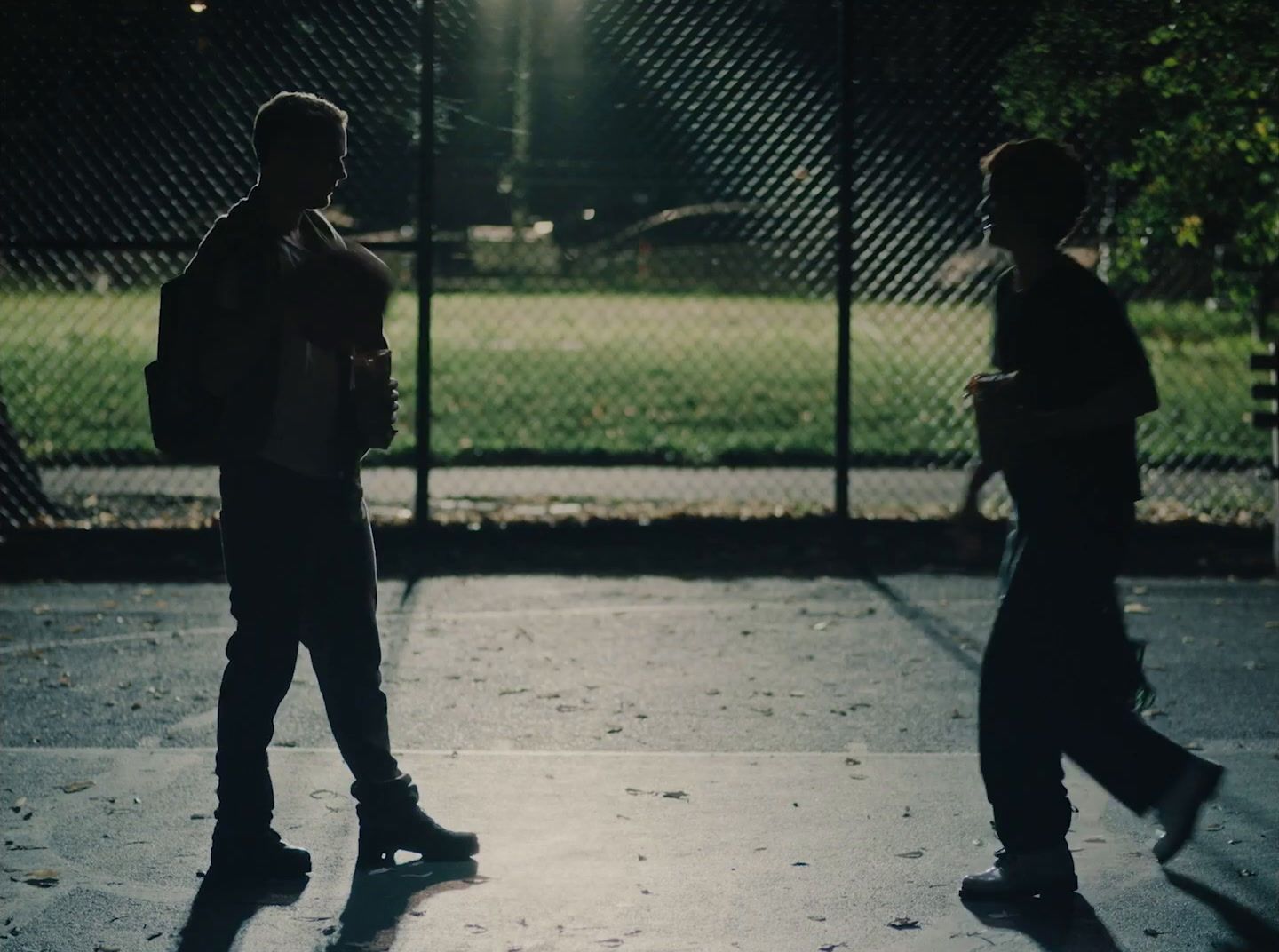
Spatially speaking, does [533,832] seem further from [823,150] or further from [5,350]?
[5,350]

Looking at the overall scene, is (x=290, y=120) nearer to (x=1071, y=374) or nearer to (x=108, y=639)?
(x=1071, y=374)

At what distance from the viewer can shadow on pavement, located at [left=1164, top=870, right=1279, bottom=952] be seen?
4051 mm

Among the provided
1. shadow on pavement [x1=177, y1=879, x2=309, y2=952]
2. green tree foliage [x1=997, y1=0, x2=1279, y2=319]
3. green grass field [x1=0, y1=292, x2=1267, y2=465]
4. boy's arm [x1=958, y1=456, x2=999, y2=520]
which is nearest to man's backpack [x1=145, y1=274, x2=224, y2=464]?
shadow on pavement [x1=177, y1=879, x2=309, y2=952]

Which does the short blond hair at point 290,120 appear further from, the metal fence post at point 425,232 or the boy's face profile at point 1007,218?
the metal fence post at point 425,232

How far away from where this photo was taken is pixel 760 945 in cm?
403

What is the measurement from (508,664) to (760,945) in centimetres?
283

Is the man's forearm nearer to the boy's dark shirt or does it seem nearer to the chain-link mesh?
the boy's dark shirt

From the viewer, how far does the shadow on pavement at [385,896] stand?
13.3ft

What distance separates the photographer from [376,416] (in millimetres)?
4422

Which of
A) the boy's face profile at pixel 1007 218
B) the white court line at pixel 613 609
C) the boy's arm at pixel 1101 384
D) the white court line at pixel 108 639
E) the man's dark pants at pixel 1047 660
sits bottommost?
the white court line at pixel 613 609

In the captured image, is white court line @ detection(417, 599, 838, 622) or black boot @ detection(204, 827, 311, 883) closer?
black boot @ detection(204, 827, 311, 883)

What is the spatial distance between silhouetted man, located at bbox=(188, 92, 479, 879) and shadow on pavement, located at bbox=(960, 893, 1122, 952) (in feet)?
4.32

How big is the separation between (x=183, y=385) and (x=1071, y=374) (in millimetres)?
2101

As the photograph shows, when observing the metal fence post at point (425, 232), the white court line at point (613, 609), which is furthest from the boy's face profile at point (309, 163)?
the metal fence post at point (425, 232)
